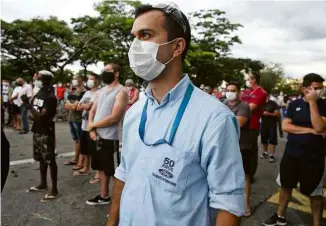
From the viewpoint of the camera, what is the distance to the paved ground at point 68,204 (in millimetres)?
3904

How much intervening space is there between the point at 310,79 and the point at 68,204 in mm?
3389

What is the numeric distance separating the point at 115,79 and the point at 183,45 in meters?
2.78

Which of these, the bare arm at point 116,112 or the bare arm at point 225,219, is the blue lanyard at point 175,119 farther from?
the bare arm at point 116,112

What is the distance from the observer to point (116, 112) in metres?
4.18

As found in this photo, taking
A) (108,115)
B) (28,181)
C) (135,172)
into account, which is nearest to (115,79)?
(108,115)

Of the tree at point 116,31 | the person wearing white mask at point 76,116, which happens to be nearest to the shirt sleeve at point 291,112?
the person wearing white mask at point 76,116

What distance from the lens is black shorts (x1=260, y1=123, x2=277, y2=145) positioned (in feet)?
25.0

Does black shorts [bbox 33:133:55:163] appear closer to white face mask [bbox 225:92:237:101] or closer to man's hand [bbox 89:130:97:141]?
man's hand [bbox 89:130:97:141]

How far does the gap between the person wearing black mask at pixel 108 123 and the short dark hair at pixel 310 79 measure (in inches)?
84.9

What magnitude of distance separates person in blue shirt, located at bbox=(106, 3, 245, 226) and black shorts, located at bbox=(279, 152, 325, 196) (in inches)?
100

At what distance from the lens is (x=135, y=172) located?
1.55 metres

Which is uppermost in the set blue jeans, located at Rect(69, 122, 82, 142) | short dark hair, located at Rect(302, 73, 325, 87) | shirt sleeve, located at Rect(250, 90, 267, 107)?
short dark hair, located at Rect(302, 73, 325, 87)

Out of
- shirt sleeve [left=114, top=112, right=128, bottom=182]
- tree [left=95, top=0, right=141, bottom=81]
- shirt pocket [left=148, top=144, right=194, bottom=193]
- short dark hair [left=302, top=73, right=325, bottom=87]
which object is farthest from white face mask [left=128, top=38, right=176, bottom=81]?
tree [left=95, top=0, right=141, bottom=81]

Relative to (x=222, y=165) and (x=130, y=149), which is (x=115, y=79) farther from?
(x=222, y=165)
